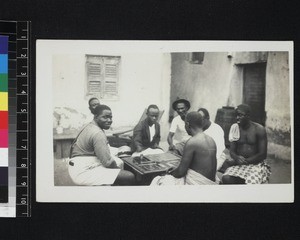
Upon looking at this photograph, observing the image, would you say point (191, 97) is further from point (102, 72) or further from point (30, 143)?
point (30, 143)

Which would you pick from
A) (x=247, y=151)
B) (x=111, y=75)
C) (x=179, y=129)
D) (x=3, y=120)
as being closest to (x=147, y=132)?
(x=179, y=129)

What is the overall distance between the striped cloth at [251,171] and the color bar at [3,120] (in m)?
0.69

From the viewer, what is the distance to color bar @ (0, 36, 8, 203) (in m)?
1.28

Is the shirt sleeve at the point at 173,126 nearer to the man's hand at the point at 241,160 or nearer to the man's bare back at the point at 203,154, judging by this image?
the man's bare back at the point at 203,154

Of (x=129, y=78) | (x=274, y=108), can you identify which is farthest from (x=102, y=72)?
(x=274, y=108)

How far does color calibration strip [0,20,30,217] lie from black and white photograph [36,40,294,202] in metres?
0.04

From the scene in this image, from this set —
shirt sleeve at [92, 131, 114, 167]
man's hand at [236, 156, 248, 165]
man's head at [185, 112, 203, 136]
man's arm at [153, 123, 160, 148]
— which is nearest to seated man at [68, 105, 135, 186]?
shirt sleeve at [92, 131, 114, 167]

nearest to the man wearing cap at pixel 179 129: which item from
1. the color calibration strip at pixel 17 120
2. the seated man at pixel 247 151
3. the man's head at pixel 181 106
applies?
the man's head at pixel 181 106

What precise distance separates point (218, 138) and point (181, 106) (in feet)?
0.50

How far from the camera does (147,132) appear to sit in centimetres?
129

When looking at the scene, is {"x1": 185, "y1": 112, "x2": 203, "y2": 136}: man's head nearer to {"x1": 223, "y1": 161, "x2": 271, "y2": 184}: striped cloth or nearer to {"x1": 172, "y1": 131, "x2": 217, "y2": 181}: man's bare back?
{"x1": 172, "y1": 131, "x2": 217, "y2": 181}: man's bare back

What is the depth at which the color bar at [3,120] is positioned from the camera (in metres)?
1.28
